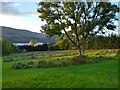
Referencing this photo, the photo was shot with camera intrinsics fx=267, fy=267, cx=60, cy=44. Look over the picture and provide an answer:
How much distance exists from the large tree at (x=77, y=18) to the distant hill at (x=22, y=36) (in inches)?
47.1

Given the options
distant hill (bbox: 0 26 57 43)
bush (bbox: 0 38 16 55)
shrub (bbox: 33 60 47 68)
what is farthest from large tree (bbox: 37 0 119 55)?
shrub (bbox: 33 60 47 68)

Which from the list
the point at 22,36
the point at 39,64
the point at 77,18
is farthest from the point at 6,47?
the point at 22,36

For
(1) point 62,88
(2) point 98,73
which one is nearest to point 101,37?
(2) point 98,73

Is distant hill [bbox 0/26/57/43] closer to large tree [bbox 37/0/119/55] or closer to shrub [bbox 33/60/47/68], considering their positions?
large tree [bbox 37/0/119/55]

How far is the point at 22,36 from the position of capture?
84.8 ft

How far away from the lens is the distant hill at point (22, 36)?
18.1m

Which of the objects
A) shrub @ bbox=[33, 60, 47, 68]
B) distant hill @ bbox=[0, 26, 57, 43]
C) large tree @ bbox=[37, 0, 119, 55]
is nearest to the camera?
shrub @ bbox=[33, 60, 47, 68]

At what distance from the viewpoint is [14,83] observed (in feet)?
24.1

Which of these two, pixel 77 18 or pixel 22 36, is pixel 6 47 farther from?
pixel 22 36

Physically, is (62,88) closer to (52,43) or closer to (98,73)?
(98,73)

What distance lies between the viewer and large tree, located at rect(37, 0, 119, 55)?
15733 mm

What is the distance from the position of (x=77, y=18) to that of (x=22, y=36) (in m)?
10.8

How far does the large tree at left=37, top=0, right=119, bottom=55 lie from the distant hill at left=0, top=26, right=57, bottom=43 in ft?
3.92

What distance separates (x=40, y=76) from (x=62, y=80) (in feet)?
2.86
